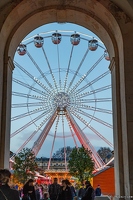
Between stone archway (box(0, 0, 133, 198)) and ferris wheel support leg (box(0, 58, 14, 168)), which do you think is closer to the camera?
stone archway (box(0, 0, 133, 198))

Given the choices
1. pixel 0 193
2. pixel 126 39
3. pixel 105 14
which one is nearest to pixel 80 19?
pixel 105 14

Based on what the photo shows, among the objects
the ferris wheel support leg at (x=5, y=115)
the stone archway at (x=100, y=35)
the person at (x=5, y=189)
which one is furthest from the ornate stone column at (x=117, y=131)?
the person at (x=5, y=189)

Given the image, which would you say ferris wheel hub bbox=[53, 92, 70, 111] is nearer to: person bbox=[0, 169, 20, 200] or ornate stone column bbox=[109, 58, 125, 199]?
ornate stone column bbox=[109, 58, 125, 199]

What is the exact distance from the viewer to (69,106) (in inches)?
1241

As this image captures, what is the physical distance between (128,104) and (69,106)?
70.5ft

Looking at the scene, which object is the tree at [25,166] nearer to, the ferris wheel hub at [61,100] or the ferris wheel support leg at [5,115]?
the ferris wheel support leg at [5,115]

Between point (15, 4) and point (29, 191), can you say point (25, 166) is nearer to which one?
point (29, 191)

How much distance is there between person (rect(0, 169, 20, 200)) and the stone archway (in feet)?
20.2

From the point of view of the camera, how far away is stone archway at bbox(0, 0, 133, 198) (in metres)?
10.3

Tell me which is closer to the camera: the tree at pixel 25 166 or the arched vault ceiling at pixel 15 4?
the arched vault ceiling at pixel 15 4

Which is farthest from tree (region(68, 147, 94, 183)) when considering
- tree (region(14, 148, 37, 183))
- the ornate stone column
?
the ornate stone column

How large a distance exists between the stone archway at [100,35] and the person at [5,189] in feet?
20.2

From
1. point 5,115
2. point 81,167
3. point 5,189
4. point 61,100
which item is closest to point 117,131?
point 5,115

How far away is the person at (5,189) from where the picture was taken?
3988 mm
